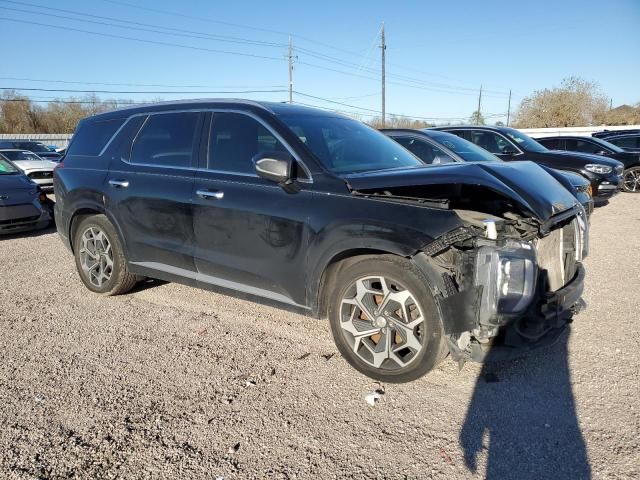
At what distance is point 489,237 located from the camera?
2793mm

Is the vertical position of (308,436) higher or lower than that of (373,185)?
lower

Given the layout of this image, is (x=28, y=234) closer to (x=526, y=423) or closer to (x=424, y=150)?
(x=424, y=150)

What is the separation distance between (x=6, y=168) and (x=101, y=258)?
5919 millimetres

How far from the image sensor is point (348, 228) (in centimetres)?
312

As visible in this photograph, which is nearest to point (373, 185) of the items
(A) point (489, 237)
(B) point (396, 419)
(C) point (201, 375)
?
(A) point (489, 237)

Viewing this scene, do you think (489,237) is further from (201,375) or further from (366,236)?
(201,375)

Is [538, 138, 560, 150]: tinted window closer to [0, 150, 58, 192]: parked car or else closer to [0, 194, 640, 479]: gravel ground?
[0, 194, 640, 479]: gravel ground

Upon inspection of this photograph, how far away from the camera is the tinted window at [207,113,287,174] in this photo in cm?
372

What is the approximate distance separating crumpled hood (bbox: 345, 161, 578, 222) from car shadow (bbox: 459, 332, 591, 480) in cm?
97

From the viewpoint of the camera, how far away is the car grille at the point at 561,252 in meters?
3.27

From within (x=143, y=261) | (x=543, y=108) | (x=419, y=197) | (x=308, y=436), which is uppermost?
(x=543, y=108)

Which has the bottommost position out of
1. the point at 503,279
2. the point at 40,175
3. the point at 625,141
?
the point at 40,175

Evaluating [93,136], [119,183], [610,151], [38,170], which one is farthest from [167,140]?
[38,170]

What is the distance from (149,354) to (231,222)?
122 cm
